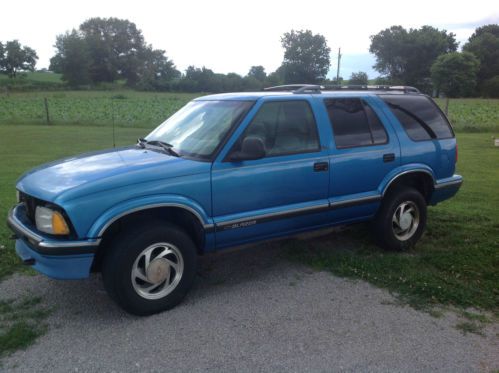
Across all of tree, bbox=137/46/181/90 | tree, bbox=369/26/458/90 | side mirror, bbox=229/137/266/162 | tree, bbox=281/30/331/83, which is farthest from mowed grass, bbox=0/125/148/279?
Result: tree, bbox=137/46/181/90

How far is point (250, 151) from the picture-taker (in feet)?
13.1

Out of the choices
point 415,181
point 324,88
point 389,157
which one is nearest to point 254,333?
point 389,157

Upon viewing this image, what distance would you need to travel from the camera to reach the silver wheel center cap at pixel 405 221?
5.34 m

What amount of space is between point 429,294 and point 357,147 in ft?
5.28

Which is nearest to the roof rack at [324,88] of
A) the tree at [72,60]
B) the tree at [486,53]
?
the tree at [486,53]

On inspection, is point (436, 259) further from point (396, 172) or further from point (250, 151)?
point (250, 151)

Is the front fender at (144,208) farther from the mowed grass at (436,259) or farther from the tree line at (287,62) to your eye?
the tree line at (287,62)

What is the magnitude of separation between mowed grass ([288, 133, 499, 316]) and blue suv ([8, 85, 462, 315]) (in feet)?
1.21

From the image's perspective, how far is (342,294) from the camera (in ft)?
14.0

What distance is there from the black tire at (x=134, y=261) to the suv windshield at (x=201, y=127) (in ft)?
2.53

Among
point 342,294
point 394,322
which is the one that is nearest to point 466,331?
point 394,322

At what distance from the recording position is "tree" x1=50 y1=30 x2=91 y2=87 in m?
78.9

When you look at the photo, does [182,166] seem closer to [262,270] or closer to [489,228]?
[262,270]

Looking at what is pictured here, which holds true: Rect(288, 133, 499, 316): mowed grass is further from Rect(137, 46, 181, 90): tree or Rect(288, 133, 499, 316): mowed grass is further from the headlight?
Rect(137, 46, 181, 90): tree
